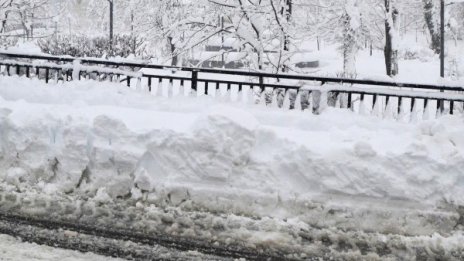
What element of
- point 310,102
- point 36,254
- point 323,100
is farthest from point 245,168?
point 310,102

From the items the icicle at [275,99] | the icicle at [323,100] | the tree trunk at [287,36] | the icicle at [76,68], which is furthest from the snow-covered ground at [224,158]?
the tree trunk at [287,36]

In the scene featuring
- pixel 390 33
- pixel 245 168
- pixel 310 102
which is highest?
pixel 390 33

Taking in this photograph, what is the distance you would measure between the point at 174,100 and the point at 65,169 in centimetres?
429

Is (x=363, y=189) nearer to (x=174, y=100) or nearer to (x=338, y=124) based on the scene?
(x=338, y=124)

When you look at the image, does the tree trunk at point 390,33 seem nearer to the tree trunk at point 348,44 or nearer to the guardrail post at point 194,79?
the tree trunk at point 348,44

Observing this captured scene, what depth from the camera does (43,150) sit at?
25.9 feet

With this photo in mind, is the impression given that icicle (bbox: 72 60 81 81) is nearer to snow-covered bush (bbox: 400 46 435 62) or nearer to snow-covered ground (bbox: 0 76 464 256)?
snow-covered ground (bbox: 0 76 464 256)

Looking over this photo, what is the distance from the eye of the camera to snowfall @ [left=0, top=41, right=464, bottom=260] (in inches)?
262

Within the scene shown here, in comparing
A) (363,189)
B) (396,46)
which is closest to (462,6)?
(396,46)

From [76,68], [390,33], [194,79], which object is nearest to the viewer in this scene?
[194,79]

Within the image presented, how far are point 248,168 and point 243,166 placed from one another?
7 cm

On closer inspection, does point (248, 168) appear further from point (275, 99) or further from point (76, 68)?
point (76, 68)

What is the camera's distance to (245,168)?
23.9ft

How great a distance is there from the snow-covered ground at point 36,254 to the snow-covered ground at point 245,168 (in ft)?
5.00
